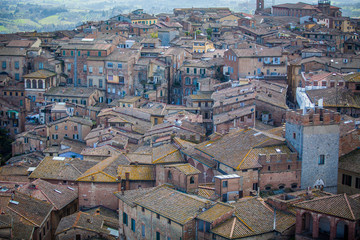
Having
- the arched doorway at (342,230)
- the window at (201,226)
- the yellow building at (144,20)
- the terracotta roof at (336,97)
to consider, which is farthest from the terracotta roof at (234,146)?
the yellow building at (144,20)

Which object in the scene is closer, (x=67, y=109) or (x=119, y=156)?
(x=119, y=156)

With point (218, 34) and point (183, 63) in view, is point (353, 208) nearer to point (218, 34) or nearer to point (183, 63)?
point (183, 63)

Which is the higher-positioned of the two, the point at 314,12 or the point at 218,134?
the point at 314,12

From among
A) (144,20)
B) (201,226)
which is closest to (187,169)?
(201,226)

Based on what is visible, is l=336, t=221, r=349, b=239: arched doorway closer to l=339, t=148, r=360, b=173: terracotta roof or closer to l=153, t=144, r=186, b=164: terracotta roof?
l=339, t=148, r=360, b=173: terracotta roof

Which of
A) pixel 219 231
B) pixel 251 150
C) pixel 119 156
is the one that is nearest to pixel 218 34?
pixel 119 156

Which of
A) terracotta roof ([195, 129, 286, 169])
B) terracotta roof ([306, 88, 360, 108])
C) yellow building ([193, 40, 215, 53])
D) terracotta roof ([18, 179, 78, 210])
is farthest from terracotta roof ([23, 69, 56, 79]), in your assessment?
terracotta roof ([195, 129, 286, 169])
